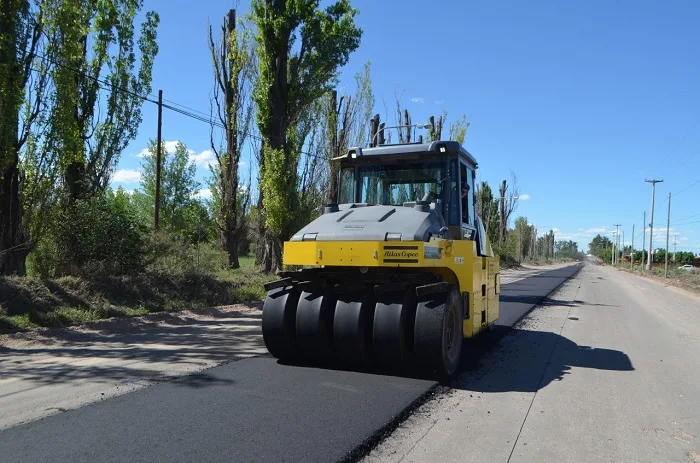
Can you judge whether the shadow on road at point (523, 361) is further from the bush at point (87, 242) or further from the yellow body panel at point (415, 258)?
the bush at point (87, 242)

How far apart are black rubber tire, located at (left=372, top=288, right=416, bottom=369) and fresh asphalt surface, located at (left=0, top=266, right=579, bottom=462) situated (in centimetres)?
29

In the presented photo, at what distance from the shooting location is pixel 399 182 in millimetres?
7941

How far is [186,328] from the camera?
34.9 ft

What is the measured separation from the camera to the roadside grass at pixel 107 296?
9984 millimetres

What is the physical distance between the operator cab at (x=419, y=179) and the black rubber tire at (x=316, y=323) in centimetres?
180

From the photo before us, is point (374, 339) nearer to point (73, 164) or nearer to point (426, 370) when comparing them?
point (426, 370)

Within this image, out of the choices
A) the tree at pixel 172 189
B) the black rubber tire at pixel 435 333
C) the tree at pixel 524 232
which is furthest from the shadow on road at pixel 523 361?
the tree at pixel 524 232

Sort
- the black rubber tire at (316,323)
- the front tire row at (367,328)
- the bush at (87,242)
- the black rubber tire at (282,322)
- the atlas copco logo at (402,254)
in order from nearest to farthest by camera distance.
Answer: the atlas copco logo at (402,254) → the front tire row at (367,328) → the black rubber tire at (316,323) → the black rubber tire at (282,322) → the bush at (87,242)

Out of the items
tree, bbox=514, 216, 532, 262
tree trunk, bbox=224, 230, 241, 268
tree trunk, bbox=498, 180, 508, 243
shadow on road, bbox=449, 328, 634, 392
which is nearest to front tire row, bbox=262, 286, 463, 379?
shadow on road, bbox=449, 328, 634, 392

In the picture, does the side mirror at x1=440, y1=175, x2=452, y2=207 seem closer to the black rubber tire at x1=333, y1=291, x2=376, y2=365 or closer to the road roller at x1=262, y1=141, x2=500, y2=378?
the road roller at x1=262, y1=141, x2=500, y2=378

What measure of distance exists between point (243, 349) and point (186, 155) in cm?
4247

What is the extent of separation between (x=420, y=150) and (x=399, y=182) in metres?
0.58

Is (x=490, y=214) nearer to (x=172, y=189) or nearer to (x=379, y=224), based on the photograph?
(x=172, y=189)

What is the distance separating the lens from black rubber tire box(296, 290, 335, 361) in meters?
6.70
